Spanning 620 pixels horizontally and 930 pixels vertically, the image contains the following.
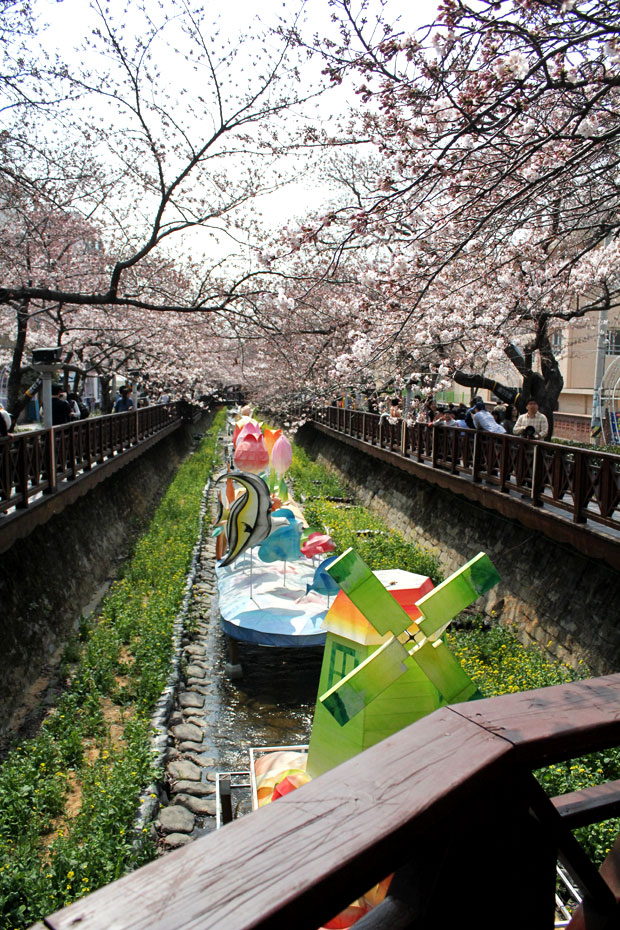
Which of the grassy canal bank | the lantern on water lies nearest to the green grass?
the grassy canal bank

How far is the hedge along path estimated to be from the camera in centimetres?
545

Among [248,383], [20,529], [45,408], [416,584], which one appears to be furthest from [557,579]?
[248,383]

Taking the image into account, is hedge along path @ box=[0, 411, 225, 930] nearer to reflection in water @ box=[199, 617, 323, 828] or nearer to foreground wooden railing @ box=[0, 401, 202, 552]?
reflection in water @ box=[199, 617, 323, 828]

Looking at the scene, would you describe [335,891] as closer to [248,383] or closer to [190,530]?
[190,530]

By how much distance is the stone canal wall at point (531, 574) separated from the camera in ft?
31.4

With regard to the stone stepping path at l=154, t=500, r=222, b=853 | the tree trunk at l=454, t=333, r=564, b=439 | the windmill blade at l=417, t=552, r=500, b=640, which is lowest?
the stone stepping path at l=154, t=500, r=222, b=853

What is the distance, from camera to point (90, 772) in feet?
23.7

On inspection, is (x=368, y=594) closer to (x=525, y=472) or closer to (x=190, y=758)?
(x=190, y=758)

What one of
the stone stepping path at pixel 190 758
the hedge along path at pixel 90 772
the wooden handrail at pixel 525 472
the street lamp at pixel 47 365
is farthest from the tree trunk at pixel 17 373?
the wooden handrail at pixel 525 472

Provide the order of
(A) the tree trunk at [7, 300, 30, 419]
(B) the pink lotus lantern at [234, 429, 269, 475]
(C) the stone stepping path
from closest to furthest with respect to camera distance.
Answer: (C) the stone stepping path, (A) the tree trunk at [7, 300, 30, 419], (B) the pink lotus lantern at [234, 429, 269, 475]

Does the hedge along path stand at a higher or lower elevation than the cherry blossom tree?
lower

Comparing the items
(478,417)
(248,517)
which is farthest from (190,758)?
(478,417)

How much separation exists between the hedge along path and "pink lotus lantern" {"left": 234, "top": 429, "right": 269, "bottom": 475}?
362 cm

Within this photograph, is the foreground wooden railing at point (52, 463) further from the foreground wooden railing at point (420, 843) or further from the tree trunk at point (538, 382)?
the foreground wooden railing at point (420, 843)
